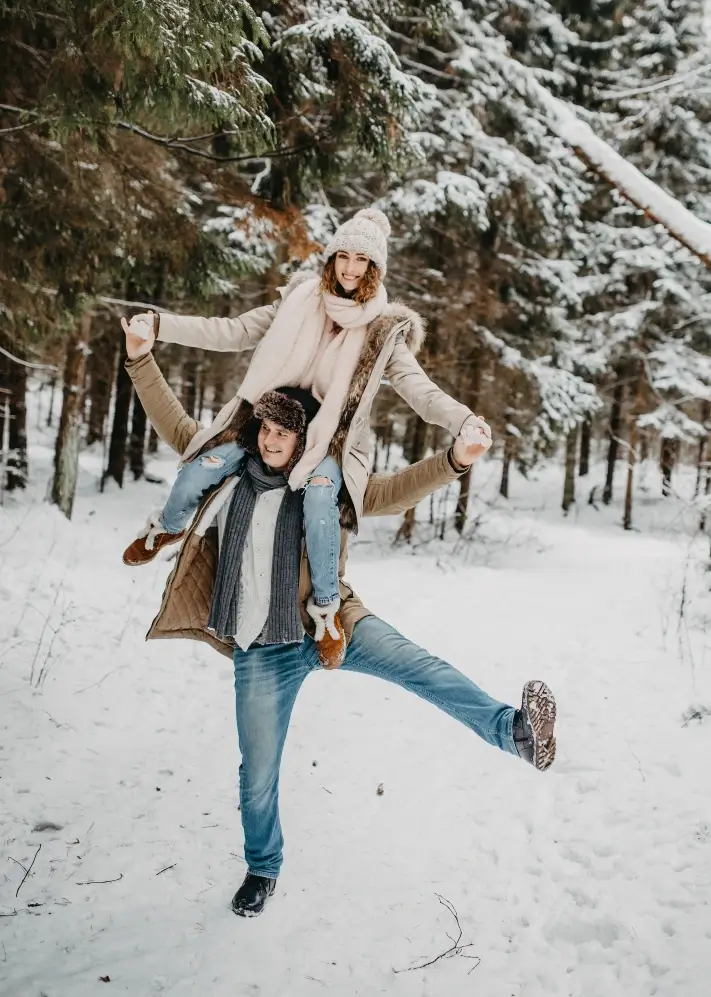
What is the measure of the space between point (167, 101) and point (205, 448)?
2554 mm

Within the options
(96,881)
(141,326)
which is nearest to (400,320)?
(141,326)

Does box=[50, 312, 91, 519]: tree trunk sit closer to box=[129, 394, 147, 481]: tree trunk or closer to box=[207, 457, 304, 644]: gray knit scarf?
box=[129, 394, 147, 481]: tree trunk

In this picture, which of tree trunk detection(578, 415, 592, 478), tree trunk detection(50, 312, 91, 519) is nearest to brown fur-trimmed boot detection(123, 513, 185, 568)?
tree trunk detection(50, 312, 91, 519)

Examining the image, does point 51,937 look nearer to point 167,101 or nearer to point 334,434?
point 334,434

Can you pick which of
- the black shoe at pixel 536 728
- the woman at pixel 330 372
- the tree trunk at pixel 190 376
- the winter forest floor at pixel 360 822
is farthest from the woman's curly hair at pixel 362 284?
the tree trunk at pixel 190 376

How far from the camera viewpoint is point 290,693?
2834mm

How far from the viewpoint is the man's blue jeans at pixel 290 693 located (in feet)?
8.64

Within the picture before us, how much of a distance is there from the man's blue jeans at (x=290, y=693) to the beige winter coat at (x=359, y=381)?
561mm

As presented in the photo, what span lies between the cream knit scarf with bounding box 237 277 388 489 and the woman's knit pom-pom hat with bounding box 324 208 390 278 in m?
0.17

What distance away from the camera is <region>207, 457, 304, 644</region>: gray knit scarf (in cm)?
270

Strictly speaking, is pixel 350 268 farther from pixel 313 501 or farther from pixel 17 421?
pixel 17 421

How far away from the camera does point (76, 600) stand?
271 inches

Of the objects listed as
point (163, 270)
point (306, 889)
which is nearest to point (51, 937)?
point (306, 889)

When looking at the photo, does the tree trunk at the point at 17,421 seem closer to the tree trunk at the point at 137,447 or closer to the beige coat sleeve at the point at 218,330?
the tree trunk at the point at 137,447
